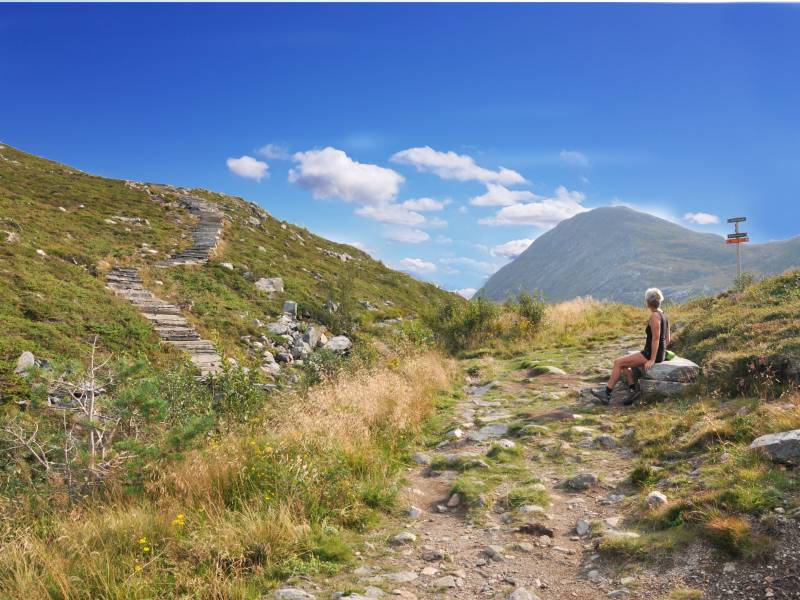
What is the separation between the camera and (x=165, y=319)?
561 inches

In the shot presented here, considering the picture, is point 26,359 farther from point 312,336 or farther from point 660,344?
point 660,344

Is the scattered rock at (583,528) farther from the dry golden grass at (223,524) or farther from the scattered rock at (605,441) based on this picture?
the scattered rock at (605,441)

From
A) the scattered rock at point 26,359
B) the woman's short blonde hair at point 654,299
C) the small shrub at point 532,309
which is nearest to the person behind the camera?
the scattered rock at point 26,359

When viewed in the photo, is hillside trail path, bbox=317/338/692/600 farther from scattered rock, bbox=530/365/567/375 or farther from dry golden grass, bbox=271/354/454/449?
scattered rock, bbox=530/365/567/375

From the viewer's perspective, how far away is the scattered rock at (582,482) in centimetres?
575

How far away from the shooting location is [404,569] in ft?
14.0

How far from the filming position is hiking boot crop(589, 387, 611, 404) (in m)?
9.03

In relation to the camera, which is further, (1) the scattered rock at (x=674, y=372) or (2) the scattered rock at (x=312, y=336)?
(2) the scattered rock at (x=312, y=336)

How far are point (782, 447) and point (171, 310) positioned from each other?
1538cm

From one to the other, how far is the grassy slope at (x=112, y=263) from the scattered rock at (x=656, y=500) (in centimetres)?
784

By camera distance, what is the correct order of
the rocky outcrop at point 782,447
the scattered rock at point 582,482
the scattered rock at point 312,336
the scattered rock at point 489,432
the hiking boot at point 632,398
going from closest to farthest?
the rocky outcrop at point 782,447
the scattered rock at point 582,482
the scattered rock at point 489,432
the hiking boot at point 632,398
the scattered rock at point 312,336

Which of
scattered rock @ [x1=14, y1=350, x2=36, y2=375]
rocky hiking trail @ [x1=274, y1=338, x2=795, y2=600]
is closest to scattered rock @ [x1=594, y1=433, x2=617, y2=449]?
rocky hiking trail @ [x1=274, y1=338, x2=795, y2=600]

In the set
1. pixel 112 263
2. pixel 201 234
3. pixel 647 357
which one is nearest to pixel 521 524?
pixel 647 357

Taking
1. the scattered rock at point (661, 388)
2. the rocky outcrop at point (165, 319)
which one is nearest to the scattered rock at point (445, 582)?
the scattered rock at point (661, 388)
